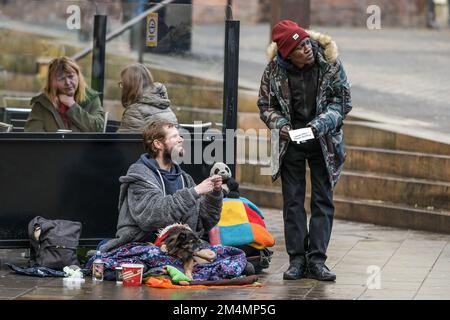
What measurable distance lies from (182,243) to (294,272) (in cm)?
83

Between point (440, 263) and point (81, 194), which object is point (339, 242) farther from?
point (81, 194)

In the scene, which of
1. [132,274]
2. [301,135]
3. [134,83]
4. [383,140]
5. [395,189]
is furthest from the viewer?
[383,140]

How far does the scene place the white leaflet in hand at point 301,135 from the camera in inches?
366

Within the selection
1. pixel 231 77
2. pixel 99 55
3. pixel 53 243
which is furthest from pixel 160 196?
pixel 99 55

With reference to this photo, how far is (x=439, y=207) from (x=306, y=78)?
9.49ft

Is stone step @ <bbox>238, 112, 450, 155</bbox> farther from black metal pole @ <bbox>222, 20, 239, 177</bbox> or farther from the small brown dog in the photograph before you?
the small brown dog

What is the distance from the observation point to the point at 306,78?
953cm

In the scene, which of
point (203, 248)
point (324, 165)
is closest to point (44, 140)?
point (203, 248)

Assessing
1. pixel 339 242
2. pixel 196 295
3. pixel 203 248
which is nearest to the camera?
pixel 196 295

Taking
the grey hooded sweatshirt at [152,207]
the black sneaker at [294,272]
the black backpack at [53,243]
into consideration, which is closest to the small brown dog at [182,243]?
the grey hooded sweatshirt at [152,207]

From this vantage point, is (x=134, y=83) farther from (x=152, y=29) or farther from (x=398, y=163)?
(x=398, y=163)

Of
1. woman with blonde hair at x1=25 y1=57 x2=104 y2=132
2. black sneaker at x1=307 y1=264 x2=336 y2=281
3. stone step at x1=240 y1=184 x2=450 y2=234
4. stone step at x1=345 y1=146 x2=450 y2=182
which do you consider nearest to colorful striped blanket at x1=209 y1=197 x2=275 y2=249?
black sneaker at x1=307 y1=264 x2=336 y2=281

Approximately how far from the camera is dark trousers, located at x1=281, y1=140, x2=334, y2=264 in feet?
31.4

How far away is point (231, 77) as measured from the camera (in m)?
10.3
